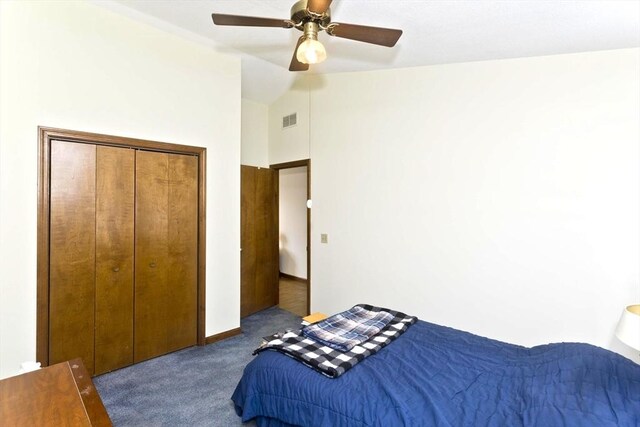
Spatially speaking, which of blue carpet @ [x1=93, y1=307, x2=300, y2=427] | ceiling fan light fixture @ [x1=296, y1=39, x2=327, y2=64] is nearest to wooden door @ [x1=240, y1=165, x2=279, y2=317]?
blue carpet @ [x1=93, y1=307, x2=300, y2=427]

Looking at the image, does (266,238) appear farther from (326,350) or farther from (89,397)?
(89,397)

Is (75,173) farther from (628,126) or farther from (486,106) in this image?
(628,126)

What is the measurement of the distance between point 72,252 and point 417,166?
3.17 metres

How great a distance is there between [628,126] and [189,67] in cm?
378

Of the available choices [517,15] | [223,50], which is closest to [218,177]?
[223,50]

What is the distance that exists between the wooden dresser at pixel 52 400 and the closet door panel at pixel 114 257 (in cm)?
158

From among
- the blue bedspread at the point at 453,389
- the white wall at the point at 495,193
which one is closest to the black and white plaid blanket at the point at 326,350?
the blue bedspread at the point at 453,389

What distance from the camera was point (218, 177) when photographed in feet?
11.8

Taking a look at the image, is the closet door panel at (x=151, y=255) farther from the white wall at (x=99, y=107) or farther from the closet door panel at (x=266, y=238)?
the closet door panel at (x=266, y=238)

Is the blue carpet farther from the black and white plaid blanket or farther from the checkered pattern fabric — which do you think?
the checkered pattern fabric

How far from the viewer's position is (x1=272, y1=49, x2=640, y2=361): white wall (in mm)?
2408

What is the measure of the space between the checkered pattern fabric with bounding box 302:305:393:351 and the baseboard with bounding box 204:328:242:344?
5.60 feet

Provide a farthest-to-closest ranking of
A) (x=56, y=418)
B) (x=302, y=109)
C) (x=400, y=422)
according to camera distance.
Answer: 1. (x=302, y=109)
2. (x=400, y=422)
3. (x=56, y=418)

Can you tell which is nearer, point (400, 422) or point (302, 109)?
point (400, 422)
